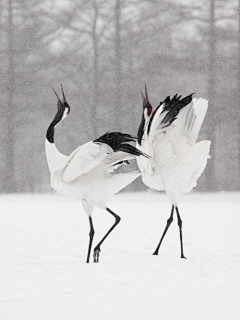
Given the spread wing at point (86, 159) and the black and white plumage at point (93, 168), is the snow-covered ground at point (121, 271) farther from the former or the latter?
the spread wing at point (86, 159)

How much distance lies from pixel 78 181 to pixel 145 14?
8321 mm

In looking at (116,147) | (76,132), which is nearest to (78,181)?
(116,147)

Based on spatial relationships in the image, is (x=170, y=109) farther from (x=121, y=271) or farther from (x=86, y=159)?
(x=121, y=271)

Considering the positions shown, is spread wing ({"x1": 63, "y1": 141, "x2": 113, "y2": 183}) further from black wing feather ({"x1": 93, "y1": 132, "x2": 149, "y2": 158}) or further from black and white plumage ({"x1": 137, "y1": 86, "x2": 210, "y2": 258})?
black and white plumage ({"x1": 137, "y1": 86, "x2": 210, "y2": 258})

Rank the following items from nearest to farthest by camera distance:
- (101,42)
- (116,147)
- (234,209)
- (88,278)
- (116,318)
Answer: (116,318), (88,278), (116,147), (234,209), (101,42)

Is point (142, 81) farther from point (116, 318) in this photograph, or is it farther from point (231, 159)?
point (116, 318)

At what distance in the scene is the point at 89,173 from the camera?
14.1ft

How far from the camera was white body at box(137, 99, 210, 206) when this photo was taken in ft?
14.5


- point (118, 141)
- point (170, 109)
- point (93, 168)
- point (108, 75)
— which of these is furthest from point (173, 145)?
point (108, 75)

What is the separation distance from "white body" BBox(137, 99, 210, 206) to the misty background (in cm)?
683

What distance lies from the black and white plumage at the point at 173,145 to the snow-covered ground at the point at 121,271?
22.7 inches

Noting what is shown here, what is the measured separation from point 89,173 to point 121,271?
34.5 inches

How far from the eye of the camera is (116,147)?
4.16 meters

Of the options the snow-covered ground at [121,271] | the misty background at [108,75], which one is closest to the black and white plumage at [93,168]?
the snow-covered ground at [121,271]
